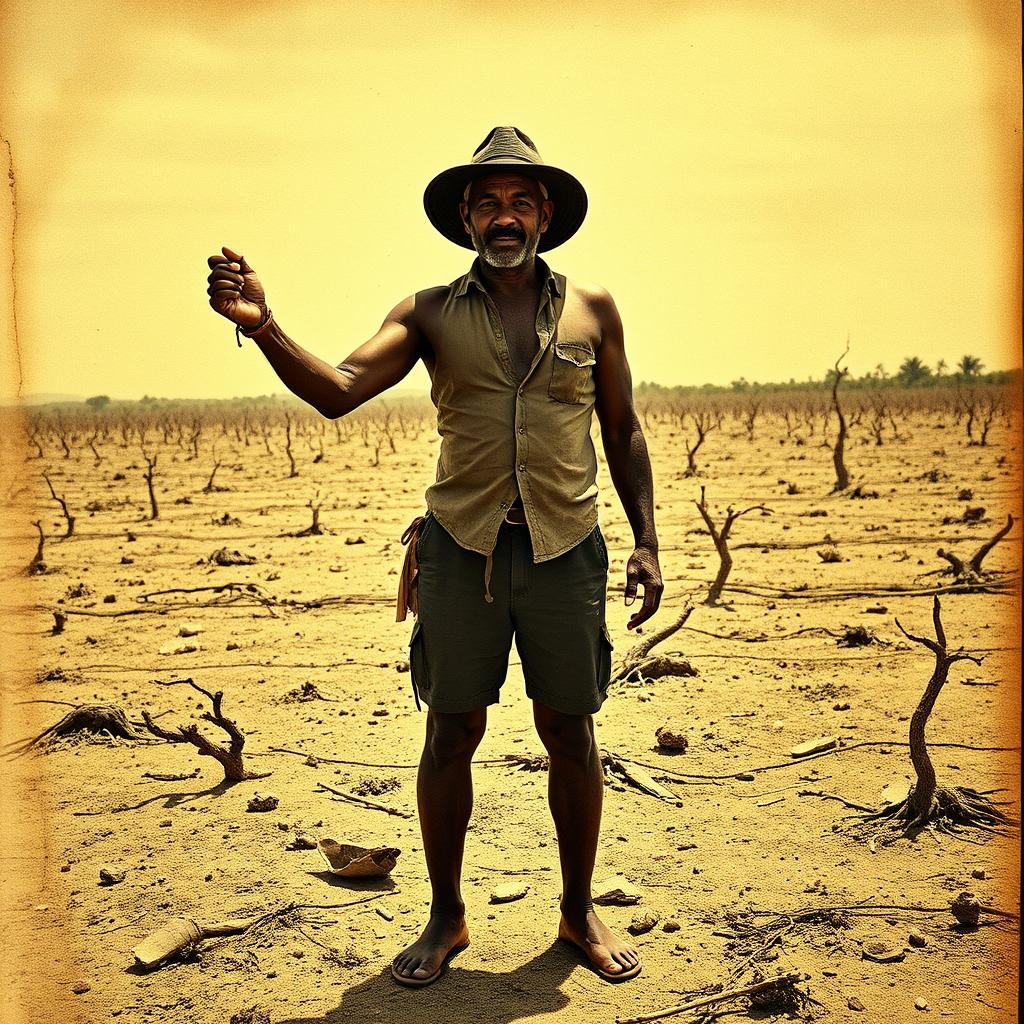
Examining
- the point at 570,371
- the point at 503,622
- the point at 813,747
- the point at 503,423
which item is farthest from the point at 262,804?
the point at 813,747

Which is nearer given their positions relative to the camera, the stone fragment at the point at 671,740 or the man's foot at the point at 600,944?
the man's foot at the point at 600,944

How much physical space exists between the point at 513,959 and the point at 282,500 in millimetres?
13513

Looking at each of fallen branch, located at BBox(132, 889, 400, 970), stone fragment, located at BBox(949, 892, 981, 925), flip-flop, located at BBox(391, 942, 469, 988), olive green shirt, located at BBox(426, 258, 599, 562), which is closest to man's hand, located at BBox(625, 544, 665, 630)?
olive green shirt, located at BBox(426, 258, 599, 562)

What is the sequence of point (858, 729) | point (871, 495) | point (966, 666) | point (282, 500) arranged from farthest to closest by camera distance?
point (282, 500) < point (871, 495) < point (966, 666) < point (858, 729)

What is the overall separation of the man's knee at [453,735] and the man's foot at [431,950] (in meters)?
0.48

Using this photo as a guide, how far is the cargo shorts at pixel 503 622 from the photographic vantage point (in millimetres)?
2641

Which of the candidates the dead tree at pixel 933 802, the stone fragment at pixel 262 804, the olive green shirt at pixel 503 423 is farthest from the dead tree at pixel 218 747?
the dead tree at pixel 933 802

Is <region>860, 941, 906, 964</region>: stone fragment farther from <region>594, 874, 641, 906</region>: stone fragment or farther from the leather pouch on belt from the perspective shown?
the leather pouch on belt

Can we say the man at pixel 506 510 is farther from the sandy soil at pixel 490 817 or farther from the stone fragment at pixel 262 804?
the stone fragment at pixel 262 804

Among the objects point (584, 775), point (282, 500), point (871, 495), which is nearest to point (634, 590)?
point (584, 775)

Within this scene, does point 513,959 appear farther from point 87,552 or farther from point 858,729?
point 87,552

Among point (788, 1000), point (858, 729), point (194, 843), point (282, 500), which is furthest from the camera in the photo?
point (282, 500)

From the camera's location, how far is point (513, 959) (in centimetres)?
281

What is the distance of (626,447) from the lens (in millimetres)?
2891
